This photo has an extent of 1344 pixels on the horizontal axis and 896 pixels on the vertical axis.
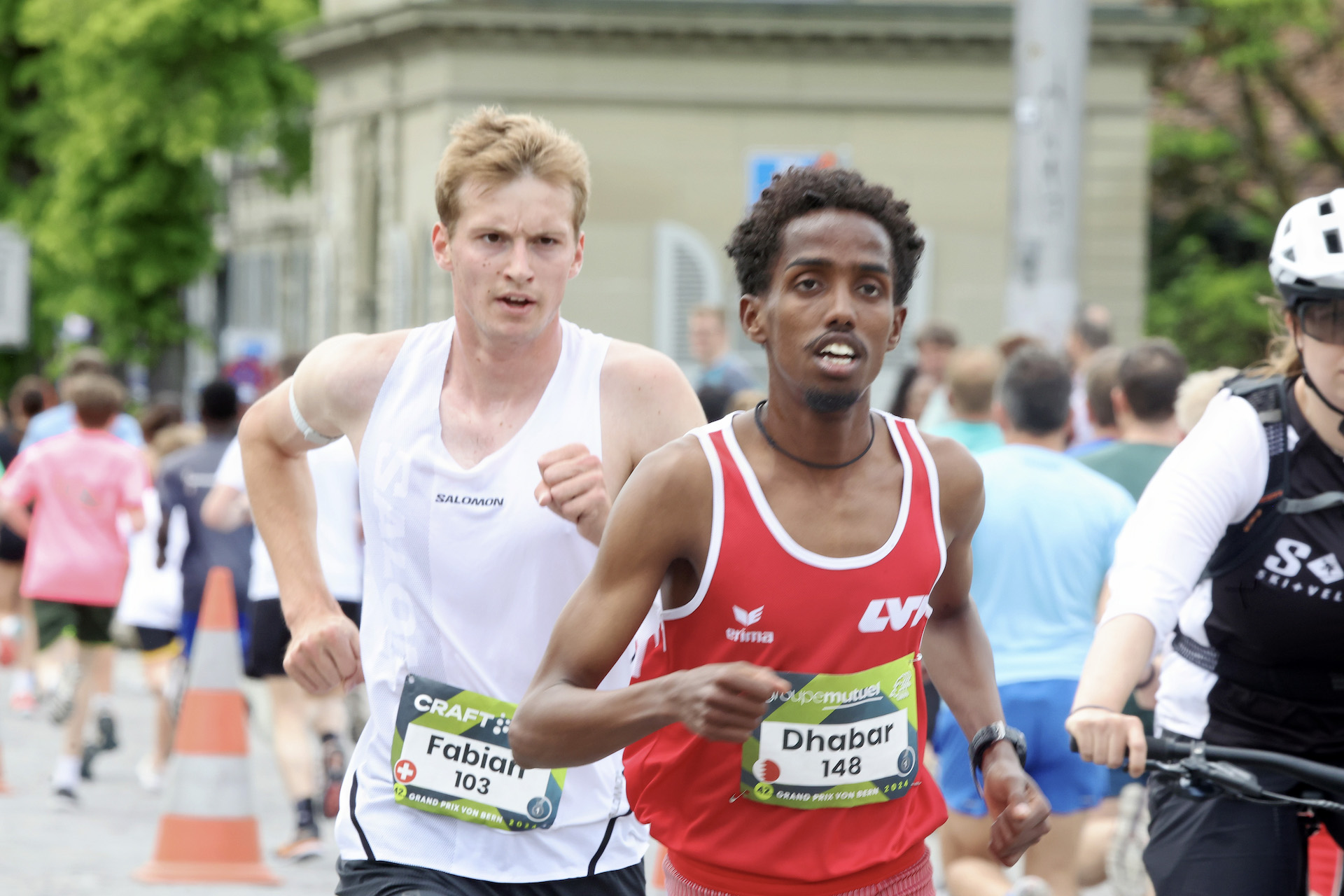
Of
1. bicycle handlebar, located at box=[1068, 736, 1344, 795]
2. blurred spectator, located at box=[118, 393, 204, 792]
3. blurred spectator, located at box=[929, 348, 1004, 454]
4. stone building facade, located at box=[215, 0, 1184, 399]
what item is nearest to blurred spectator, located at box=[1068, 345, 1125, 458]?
blurred spectator, located at box=[929, 348, 1004, 454]

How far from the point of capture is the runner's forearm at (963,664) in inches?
139

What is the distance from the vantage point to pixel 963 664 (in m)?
3.57

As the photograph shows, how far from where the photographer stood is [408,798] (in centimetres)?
382

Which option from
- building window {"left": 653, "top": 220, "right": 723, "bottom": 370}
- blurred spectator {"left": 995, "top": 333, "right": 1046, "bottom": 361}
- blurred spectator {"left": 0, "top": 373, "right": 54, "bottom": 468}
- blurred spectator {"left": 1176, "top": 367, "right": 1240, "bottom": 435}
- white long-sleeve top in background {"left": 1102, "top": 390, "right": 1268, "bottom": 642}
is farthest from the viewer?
building window {"left": 653, "top": 220, "right": 723, "bottom": 370}

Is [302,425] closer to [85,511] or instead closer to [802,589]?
[802,589]

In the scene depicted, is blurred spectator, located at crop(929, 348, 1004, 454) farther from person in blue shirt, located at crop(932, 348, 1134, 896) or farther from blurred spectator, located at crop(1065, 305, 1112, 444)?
blurred spectator, located at crop(1065, 305, 1112, 444)

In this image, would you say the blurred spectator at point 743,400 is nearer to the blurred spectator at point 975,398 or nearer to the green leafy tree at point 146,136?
the blurred spectator at point 975,398

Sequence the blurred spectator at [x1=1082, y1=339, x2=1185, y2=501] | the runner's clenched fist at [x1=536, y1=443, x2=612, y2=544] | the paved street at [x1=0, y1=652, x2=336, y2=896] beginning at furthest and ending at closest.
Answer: the paved street at [x1=0, y1=652, x2=336, y2=896] → the blurred spectator at [x1=1082, y1=339, x2=1185, y2=501] → the runner's clenched fist at [x1=536, y1=443, x2=612, y2=544]

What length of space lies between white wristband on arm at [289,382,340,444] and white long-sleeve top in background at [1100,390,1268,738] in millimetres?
1608

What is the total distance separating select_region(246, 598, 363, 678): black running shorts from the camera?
355 inches

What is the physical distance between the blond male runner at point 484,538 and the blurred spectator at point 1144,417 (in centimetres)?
359

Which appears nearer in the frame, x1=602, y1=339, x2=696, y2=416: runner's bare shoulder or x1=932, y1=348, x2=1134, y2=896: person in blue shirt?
x1=602, y1=339, x2=696, y2=416: runner's bare shoulder

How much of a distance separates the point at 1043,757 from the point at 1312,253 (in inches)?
111

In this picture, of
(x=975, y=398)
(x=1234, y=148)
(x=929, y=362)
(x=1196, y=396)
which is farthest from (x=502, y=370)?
(x=1234, y=148)
